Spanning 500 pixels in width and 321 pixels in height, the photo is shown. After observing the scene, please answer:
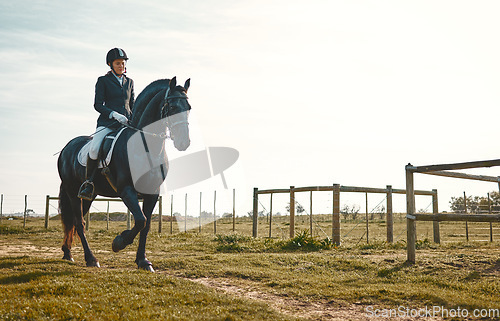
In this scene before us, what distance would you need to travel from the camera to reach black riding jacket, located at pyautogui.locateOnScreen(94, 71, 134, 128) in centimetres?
829

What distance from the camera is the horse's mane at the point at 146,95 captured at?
7759 millimetres

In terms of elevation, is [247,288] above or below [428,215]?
below

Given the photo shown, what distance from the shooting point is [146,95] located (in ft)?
25.5

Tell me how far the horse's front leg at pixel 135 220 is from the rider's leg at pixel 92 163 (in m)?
1.01

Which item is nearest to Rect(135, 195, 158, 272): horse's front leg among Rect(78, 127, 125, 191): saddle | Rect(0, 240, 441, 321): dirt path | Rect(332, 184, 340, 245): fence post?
Rect(78, 127, 125, 191): saddle

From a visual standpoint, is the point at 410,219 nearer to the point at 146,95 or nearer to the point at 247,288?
the point at 247,288

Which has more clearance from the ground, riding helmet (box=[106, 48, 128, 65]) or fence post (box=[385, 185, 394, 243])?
riding helmet (box=[106, 48, 128, 65])

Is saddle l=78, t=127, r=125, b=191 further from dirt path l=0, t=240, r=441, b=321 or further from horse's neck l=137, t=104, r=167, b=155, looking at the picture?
dirt path l=0, t=240, r=441, b=321

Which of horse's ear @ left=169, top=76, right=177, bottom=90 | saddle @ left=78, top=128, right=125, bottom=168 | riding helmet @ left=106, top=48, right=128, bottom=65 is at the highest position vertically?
riding helmet @ left=106, top=48, right=128, bottom=65

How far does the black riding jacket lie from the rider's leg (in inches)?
10.8

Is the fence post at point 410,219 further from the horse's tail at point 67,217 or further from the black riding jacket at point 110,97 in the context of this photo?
the horse's tail at point 67,217

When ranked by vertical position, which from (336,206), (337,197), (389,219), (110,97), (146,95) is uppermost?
(110,97)

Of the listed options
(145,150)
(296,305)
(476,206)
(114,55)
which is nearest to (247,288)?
(296,305)

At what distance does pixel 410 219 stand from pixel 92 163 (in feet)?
22.0
